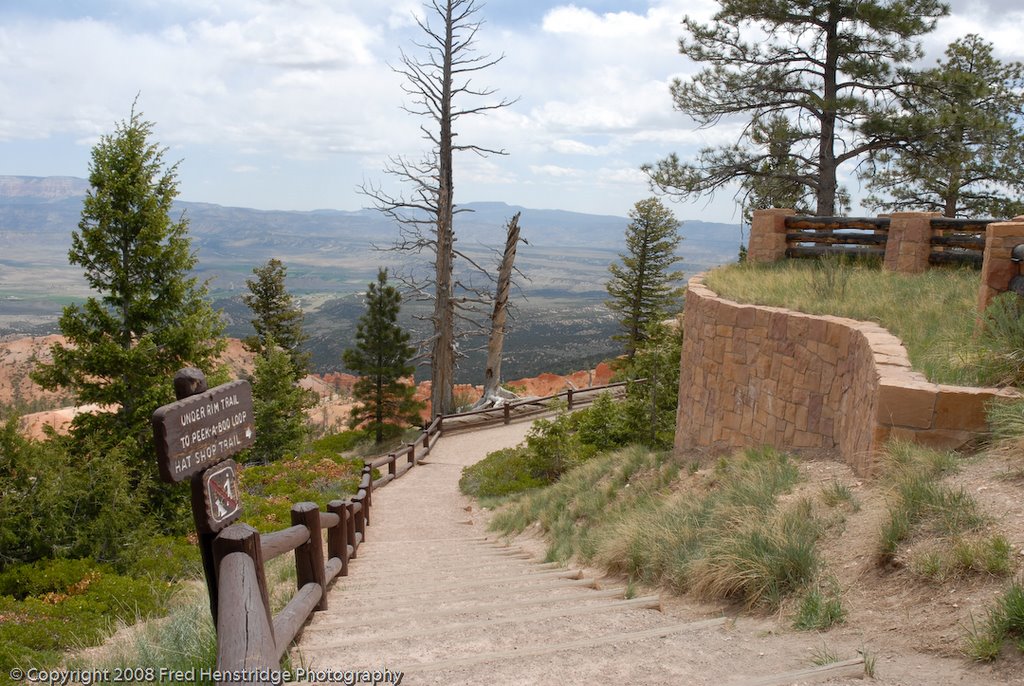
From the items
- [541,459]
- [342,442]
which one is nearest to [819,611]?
[541,459]

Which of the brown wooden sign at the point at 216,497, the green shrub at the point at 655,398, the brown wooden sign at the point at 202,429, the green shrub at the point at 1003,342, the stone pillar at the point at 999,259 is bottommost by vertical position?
the green shrub at the point at 655,398

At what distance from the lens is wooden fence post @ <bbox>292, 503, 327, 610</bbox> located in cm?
491

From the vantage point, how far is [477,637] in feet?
13.4

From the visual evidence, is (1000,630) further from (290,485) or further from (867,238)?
(290,485)

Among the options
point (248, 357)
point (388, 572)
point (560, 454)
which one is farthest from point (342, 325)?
point (388, 572)

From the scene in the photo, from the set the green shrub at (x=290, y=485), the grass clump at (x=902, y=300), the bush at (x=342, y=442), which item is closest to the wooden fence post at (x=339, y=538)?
the grass clump at (x=902, y=300)

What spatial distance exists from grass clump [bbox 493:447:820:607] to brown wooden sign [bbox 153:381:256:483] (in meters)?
3.08

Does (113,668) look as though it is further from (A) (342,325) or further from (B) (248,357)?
(A) (342,325)

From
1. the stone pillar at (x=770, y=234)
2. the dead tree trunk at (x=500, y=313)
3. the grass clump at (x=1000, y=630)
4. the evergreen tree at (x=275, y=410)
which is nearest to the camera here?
the grass clump at (x=1000, y=630)

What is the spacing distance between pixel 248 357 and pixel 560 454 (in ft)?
214

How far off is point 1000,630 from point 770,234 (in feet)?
42.1

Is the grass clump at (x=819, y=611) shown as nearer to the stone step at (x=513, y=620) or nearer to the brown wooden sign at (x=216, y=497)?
the stone step at (x=513, y=620)

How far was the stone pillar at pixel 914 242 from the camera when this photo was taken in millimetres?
12789

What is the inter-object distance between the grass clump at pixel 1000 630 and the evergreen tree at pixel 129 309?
1530 centimetres
